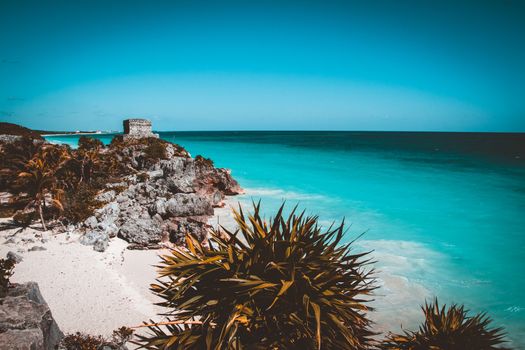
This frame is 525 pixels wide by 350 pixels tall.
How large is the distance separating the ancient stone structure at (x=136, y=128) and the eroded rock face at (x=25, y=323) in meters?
37.2

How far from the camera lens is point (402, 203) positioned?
93.8 ft

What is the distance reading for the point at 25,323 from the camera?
20.7 feet

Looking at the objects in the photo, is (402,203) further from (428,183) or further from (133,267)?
(133,267)

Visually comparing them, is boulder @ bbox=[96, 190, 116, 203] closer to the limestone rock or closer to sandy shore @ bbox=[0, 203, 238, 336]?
sandy shore @ bbox=[0, 203, 238, 336]

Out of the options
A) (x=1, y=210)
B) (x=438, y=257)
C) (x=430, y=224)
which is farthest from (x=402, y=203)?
(x=1, y=210)

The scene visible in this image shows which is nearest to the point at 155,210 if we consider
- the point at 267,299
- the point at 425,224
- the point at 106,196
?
the point at 106,196

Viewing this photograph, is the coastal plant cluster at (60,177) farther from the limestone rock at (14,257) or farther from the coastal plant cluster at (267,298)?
the coastal plant cluster at (267,298)

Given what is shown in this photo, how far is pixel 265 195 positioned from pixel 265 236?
1067 inches

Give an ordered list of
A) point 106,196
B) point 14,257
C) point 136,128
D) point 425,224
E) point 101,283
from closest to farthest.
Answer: point 101,283 → point 14,257 → point 106,196 → point 425,224 → point 136,128

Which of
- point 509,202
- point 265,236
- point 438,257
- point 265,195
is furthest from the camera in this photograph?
point 265,195

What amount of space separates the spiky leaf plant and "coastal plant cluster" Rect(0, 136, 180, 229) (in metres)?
15.8

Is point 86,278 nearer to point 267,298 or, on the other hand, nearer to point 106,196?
point 106,196

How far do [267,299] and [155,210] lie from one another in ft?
51.8

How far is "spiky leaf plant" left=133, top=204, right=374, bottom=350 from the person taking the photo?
9.66ft
